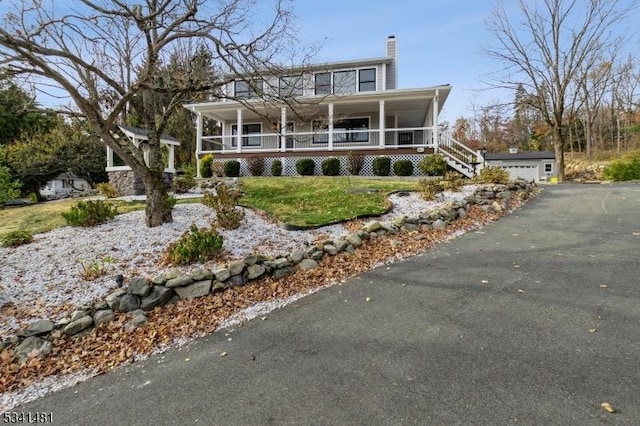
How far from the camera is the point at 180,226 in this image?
7.03 metres

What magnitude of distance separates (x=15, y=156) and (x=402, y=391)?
20.6 metres

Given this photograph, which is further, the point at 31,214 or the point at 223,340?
the point at 31,214

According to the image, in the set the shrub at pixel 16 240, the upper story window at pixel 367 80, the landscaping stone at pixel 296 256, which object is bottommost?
the landscaping stone at pixel 296 256

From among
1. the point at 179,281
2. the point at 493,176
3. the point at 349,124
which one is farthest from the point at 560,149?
the point at 179,281

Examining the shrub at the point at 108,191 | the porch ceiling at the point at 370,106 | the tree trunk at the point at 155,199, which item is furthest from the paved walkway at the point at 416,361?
the porch ceiling at the point at 370,106

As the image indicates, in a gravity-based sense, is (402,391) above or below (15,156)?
below

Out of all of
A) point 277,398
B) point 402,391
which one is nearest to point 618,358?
point 402,391

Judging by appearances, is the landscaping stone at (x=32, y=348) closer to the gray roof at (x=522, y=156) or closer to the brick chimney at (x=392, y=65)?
the brick chimney at (x=392, y=65)

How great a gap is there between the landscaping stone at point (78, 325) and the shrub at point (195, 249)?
1392mm

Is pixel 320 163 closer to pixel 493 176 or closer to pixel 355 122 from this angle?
pixel 355 122

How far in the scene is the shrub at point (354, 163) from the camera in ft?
51.4

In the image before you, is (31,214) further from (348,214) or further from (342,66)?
(342,66)

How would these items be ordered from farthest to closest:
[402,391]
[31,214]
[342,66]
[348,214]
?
1. [342,66]
2. [31,214]
3. [348,214]
4. [402,391]

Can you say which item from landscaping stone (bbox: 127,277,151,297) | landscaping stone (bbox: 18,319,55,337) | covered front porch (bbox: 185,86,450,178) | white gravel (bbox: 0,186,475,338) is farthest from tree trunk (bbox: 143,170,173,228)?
covered front porch (bbox: 185,86,450,178)
